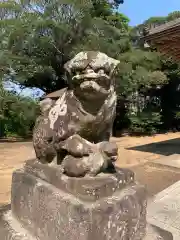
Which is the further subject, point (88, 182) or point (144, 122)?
point (144, 122)

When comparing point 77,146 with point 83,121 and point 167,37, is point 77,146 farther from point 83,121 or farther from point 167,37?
point 167,37

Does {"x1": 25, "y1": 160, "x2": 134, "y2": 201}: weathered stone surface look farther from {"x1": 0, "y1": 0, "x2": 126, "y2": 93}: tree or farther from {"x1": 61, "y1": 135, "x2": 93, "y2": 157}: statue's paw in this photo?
{"x1": 0, "y1": 0, "x2": 126, "y2": 93}: tree

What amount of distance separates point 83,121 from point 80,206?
0.42 m

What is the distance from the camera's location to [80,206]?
1.22 m

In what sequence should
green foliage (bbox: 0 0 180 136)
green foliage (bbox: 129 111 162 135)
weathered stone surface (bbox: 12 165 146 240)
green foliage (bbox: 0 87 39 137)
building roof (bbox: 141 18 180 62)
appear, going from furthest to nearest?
1. green foliage (bbox: 129 111 162 135)
2. green foliage (bbox: 0 0 180 136)
3. green foliage (bbox: 0 87 39 137)
4. building roof (bbox: 141 18 180 62)
5. weathered stone surface (bbox: 12 165 146 240)

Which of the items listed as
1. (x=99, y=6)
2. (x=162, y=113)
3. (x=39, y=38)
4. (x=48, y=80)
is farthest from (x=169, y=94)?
(x=39, y=38)

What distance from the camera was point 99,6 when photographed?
415 inches

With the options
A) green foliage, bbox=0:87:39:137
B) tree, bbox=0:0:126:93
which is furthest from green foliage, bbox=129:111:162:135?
green foliage, bbox=0:87:39:137

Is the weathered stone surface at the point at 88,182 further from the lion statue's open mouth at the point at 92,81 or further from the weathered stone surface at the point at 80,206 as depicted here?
the lion statue's open mouth at the point at 92,81

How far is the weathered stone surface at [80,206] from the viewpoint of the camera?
4.03ft

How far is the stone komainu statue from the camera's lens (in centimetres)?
129

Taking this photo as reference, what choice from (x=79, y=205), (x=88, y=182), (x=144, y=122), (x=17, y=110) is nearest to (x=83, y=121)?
(x=88, y=182)

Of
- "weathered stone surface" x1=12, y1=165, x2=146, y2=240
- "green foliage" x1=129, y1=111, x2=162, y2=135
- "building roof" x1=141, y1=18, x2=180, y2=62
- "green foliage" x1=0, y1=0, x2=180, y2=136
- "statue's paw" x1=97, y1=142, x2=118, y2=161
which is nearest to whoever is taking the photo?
"weathered stone surface" x1=12, y1=165, x2=146, y2=240

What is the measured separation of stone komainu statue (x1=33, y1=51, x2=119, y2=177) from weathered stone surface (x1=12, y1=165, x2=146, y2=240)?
74mm
